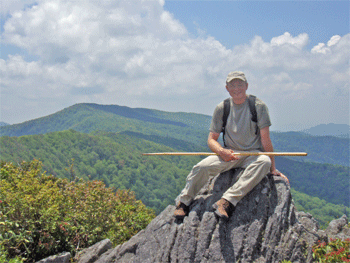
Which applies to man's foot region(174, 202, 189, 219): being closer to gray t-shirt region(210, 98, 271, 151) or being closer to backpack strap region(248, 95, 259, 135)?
gray t-shirt region(210, 98, 271, 151)

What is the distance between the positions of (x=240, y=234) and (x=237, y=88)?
3439mm

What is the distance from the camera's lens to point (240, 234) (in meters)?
6.26

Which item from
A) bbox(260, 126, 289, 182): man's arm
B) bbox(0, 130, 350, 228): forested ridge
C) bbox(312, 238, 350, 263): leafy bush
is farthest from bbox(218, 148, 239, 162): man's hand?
bbox(0, 130, 350, 228): forested ridge

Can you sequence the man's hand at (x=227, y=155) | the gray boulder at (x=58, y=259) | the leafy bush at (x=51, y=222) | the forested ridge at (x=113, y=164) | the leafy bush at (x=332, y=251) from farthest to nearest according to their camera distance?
the forested ridge at (x=113, y=164)
the leafy bush at (x=51, y=222)
the gray boulder at (x=58, y=259)
the man's hand at (x=227, y=155)
the leafy bush at (x=332, y=251)

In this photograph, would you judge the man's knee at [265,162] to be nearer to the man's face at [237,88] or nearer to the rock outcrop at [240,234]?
the rock outcrop at [240,234]

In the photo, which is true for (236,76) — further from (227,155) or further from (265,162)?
(265,162)

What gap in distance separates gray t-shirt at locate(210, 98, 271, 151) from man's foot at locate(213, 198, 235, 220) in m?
1.50

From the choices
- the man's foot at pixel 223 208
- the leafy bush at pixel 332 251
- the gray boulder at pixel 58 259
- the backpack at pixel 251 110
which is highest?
the backpack at pixel 251 110

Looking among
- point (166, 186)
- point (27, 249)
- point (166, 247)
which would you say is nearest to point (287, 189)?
point (166, 247)

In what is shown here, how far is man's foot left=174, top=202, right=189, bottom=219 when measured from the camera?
7.00 metres

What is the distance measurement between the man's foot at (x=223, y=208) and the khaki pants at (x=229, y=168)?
0.36ft

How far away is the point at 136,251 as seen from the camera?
23.9 ft

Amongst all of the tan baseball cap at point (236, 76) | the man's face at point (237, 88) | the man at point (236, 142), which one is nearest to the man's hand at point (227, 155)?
the man at point (236, 142)

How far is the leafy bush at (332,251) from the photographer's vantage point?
18.5 feet
